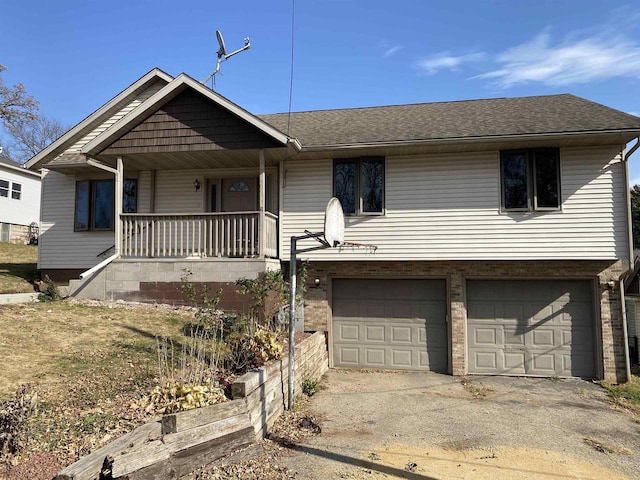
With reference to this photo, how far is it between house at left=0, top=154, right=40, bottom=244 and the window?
2005cm

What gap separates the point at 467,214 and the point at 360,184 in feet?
8.76

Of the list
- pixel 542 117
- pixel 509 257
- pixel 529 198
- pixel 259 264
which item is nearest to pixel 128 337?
pixel 259 264

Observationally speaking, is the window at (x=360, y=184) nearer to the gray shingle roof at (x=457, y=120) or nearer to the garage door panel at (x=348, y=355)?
Result: the gray shingle roof at (x=457, y=120)

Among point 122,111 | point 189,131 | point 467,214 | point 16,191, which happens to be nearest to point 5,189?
point 16,191

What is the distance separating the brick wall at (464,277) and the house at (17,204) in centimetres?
2008

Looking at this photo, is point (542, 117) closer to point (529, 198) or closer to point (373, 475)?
point (529, 198)

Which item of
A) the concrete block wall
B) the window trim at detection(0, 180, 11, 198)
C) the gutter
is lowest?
the concrete block wall

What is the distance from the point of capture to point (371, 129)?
1112 centimetres

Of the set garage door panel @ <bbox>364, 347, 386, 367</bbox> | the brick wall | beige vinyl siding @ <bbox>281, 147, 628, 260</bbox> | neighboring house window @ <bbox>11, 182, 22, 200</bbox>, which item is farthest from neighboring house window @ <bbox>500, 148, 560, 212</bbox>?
neighboring house window @ <bbox>11, 182, 22, 200</bbox>

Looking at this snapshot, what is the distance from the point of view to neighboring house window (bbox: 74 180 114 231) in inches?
493

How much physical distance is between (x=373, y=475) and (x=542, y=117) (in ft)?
30.6

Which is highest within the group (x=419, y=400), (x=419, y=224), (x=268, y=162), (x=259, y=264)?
(x=268, y=162)

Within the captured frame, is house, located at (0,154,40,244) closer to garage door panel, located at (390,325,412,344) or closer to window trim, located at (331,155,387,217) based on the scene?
window trim, located at (331,155,387,217)

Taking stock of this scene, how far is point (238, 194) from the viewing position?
12125 millimetres
